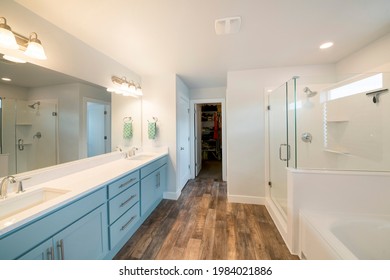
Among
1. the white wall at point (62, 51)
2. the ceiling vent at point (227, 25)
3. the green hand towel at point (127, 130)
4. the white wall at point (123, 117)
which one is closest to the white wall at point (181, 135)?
the white wall at point (123, 117)

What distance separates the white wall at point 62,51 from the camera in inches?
47.2

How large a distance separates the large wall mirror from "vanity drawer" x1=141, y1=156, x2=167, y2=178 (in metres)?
0.65

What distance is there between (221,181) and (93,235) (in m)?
2.97

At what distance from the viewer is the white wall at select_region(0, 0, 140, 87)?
3.93ft

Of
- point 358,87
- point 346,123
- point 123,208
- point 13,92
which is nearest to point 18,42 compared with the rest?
point 13,92

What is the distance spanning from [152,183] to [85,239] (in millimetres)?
1138

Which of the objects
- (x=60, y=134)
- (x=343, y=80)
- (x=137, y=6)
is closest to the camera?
(x=137, y=6)

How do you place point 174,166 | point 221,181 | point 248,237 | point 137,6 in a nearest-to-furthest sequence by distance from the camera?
point 137,6 < point 248,237 < point 174,166 < point 221,181

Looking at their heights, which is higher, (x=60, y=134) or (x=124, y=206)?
(x=60, y=134)

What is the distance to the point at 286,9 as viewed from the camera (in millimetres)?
1289

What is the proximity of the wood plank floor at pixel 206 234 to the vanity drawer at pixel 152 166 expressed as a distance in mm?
682

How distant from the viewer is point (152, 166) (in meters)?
2.30

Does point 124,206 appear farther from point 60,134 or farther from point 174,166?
point 174,166
